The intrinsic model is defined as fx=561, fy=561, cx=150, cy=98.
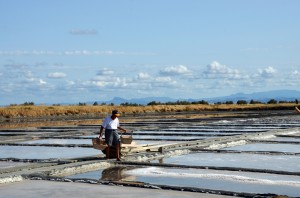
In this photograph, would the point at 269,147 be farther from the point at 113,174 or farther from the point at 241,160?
the point at 113,174

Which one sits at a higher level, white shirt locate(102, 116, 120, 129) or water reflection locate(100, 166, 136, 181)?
white shirt locate(102, 116, 120, 129)

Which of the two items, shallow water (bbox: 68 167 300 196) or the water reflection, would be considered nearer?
shallow water (bbox: 68 167 300 196)

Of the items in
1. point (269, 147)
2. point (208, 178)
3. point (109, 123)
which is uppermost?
point (109, 123)

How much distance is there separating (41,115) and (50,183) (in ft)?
119

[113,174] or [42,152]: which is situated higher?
[42,152]

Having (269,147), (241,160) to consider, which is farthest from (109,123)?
(269,147)

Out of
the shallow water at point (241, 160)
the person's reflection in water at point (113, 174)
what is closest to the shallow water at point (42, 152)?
the shallow water at point (241, 160)

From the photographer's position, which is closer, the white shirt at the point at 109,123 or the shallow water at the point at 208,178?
the shallow water at the point at 208,178

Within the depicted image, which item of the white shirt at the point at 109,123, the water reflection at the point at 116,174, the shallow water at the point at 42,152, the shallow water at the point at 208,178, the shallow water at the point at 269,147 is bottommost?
the shallow water at the point at 208,178

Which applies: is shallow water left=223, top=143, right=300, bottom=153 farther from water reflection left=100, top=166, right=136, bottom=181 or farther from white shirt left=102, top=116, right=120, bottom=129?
water reflection left=100, top=166, right=136, bottom=181

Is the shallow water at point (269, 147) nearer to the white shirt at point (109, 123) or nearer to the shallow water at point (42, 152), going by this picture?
the shallow water at point (42, 152)

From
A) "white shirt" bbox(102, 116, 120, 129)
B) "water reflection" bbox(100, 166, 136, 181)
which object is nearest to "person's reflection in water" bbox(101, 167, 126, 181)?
"water reflection" bbox(100, 166, 136, 181)

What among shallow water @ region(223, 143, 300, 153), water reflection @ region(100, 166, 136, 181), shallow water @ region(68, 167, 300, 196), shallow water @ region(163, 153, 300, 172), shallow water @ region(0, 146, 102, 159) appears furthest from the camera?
shallow water @ region(223, 143, 300, 153)

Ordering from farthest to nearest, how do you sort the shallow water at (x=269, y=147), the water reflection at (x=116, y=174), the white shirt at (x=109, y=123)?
the shallow water at (x=269, y=147)
the white shirt at (x=109, y=123)
the water reflection at (x=116, y=174)
